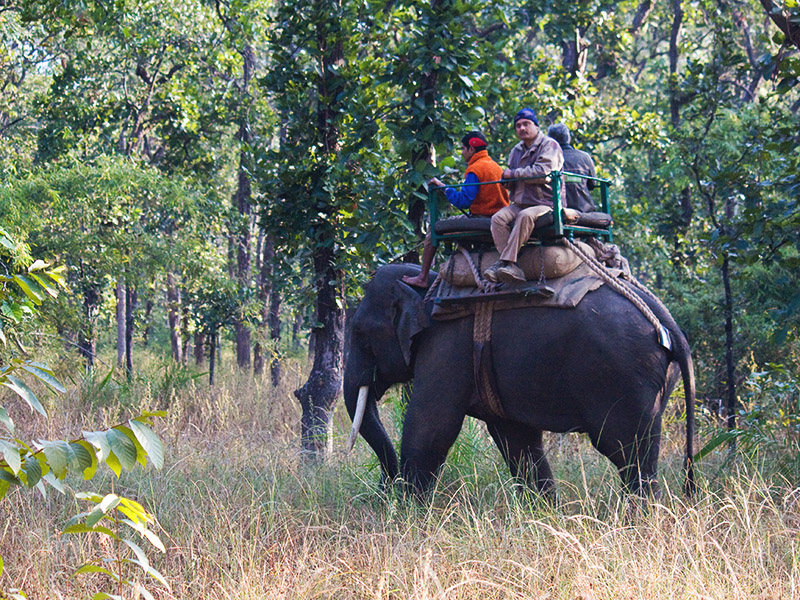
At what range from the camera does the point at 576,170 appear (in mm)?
6117

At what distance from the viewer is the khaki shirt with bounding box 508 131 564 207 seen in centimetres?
545

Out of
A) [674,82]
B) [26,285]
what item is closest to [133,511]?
[26,285]

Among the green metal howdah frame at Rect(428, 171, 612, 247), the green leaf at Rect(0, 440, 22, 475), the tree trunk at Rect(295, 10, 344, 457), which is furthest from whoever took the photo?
the tree trunk at Rect(295, 10, 344, 457)

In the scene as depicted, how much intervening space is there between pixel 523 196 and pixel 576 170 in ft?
2.29

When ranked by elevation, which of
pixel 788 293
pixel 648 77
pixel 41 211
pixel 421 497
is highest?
pixel 648 77

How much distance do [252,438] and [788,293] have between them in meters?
6.08

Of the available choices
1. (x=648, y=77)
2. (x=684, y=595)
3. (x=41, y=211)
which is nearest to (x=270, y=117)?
(x=41, y=211)

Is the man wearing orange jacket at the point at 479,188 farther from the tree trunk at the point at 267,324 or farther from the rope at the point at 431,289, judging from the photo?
the tree trunk at the point at 267,324

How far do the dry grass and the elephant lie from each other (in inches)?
10.5

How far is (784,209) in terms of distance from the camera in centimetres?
635

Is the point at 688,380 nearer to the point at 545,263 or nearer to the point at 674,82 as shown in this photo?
the point at 545,263

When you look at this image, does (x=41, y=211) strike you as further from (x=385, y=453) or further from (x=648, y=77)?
(x=648, y=77)

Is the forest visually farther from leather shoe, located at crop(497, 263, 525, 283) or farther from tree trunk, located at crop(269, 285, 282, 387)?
leather shoe, located at crop(497, 263, 525, 283)

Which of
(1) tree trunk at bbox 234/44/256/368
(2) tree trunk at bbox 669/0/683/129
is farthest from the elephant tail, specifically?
(2) tree trunk at bbox 669/0/683/129
